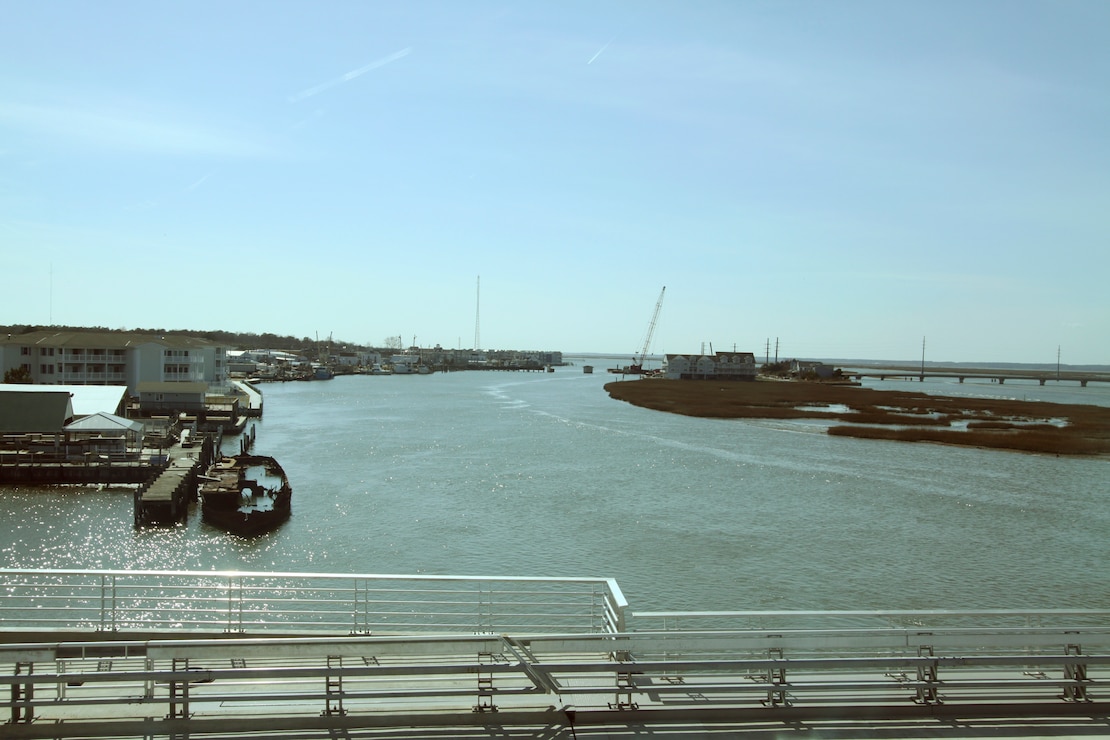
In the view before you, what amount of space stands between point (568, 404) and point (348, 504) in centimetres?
5851

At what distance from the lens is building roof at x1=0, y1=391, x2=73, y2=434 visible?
35.5 meters

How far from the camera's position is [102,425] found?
116 ft

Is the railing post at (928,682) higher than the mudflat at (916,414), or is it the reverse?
the railing post at (928,682)

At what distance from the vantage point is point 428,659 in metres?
6.93

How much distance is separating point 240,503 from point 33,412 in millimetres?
14875

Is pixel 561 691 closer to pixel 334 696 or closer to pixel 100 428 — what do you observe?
pixel 334 696

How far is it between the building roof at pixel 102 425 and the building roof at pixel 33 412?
28.4 inches

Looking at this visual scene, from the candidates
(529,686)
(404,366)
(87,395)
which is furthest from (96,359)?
(404,366)

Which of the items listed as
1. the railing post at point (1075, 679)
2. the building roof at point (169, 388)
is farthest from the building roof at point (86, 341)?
the railing post at point (1075, 679)

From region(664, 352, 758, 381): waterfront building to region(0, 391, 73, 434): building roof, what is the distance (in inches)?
4429

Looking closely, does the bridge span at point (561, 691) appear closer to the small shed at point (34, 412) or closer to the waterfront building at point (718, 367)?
the small shed at point (34, 412)

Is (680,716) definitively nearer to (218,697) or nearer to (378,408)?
(218,697)

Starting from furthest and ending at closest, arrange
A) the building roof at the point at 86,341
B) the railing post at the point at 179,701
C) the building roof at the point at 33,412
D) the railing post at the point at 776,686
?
the building roof at the point at 86,341 → the building roof at the point at 33,412 → the railing post at the point at 776,686 → the railing post at the point at 179,701

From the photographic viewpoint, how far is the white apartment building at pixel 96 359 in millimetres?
56844
